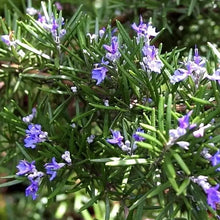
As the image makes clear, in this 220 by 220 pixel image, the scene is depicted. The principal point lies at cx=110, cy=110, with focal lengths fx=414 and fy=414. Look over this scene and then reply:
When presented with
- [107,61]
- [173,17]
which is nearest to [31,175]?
[107,61]

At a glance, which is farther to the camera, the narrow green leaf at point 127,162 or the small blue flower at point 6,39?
the small blue flower at point 6,39

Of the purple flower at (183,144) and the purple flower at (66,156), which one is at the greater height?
the purple flower at (66,156)

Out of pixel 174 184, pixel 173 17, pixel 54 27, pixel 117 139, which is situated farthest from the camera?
pixel 173 17

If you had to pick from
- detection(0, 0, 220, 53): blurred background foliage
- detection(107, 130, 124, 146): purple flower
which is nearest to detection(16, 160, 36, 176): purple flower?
detection(107, 130, 124, 146): purple flower

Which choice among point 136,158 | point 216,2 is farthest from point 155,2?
point 136,158

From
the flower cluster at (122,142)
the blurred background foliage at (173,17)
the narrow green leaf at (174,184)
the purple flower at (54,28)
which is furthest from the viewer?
the blurred background foliage at (173,17)

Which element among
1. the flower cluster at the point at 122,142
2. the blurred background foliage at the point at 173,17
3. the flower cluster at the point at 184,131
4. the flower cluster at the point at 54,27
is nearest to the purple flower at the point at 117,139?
the flower cluster at the point at 122,142

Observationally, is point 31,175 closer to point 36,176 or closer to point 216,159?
point 36,176

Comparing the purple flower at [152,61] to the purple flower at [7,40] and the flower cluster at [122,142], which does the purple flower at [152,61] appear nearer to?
the flower cluster at [122,142]
